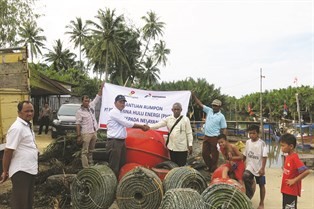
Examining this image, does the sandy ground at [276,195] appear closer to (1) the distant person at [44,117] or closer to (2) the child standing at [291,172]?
(2) the child standing at [291,172]

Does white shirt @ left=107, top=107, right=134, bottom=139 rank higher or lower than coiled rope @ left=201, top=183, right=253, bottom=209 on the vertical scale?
higher

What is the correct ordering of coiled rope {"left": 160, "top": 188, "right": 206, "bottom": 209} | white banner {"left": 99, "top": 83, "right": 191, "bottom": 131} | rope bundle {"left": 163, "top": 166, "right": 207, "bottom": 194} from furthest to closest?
white banner {"left": 99, "top": 83, "right": 191, "bottom": 131} → rope bundle {"left": 163, "top": 166, "right": 207, "bottom": 194} → coiled rope {"left": 160, "top": 188, "right": 206, "bottom": 209}

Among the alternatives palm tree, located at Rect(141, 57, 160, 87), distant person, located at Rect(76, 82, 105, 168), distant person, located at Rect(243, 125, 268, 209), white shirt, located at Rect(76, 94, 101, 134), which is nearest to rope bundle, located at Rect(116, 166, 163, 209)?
distant person, located at Rect(243, 125, 268, 209)

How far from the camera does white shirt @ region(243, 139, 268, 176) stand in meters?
5.30

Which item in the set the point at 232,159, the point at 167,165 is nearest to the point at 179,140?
the point at 167,165

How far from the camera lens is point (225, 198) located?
3.71 metres

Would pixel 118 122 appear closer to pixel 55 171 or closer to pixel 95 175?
pixel 95 175

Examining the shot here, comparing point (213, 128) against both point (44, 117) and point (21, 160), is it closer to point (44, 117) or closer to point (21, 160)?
point (21, 160)

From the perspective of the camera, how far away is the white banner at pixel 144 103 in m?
7.27

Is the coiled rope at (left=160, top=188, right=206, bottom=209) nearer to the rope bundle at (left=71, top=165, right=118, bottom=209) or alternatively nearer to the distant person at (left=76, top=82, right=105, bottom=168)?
the rope bundle at (left=71, top=165, right=118, bottom=209)

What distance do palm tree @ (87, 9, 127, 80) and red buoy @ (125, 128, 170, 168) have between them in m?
36.6

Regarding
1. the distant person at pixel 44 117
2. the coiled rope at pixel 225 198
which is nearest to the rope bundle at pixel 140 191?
the coiled rope at pixel 225 198

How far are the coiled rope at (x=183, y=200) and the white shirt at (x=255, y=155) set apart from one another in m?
1.97

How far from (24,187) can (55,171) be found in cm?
299
